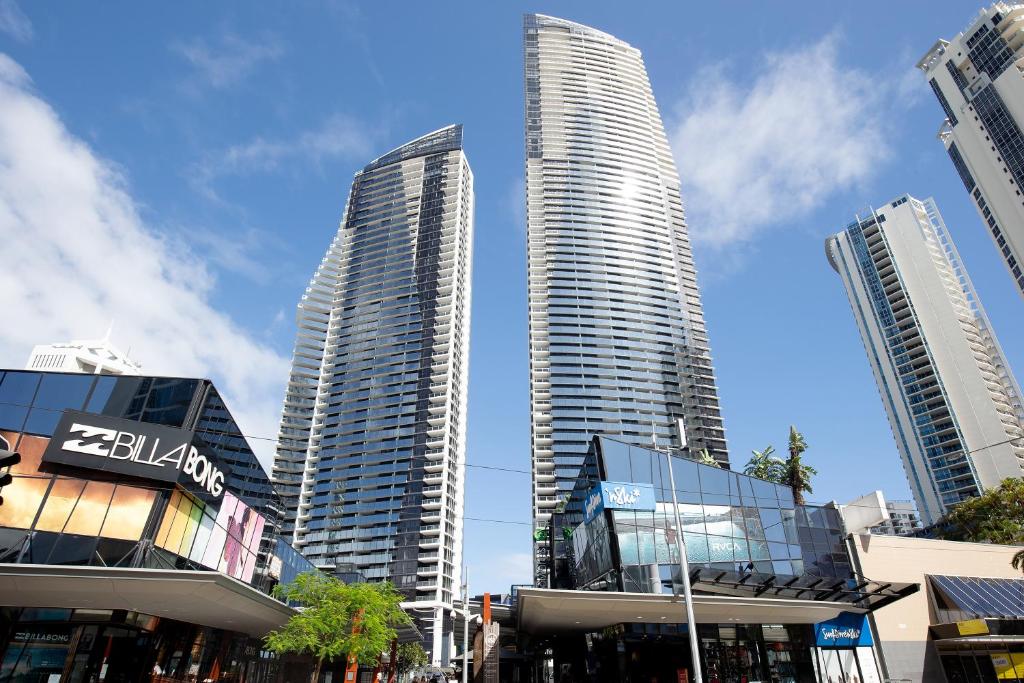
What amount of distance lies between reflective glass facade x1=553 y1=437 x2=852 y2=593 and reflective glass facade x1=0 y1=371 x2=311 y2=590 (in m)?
20.4

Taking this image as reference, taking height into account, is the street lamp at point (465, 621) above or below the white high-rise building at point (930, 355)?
below

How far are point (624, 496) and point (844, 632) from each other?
640 inches

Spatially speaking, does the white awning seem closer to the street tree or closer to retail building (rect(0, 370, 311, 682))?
the street tree

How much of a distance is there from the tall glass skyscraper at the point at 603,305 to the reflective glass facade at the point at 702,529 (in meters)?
102

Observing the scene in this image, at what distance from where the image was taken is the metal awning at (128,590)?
19797 mm

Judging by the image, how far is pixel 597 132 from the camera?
648 ft

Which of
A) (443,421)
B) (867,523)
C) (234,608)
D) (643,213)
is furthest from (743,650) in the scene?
(643,213)

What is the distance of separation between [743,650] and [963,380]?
15448 centimetres

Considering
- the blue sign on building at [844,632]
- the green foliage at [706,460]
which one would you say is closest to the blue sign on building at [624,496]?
the green foliage at [706,460]

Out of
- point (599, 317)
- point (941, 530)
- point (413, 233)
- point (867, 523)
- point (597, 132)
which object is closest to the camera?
point (867, 523)

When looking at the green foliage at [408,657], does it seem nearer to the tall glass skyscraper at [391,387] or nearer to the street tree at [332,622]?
the tall glass skyscraper at [391,387]

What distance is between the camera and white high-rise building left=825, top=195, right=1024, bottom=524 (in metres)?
141

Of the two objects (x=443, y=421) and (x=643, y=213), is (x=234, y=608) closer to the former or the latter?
(x=443, y=421)

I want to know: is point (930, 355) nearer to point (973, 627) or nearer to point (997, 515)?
point (997, 515)
